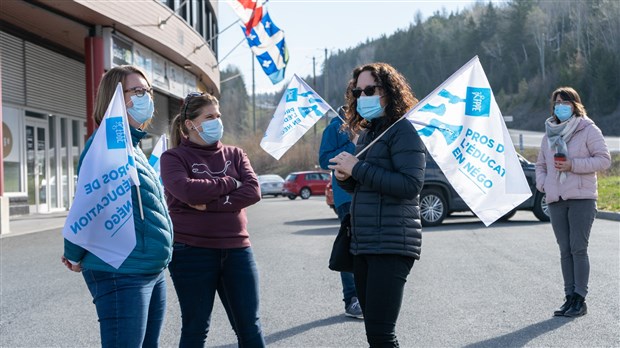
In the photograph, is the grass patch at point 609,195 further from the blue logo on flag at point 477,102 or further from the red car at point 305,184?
the red car at point 305,184

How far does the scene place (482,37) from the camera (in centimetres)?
11938

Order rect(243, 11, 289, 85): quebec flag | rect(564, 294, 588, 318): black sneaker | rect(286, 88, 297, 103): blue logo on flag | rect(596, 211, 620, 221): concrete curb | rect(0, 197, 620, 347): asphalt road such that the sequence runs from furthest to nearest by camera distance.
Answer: rect(243, 11, 289, 85): quebec flag < rect(596, 211, 620, 221): concrete curb < rect(286, 88, 297, 103): blue logo on flag < rect(564, 294, 588, 318): black sneaker < rect(0, 197, 620, 347): asphalt road

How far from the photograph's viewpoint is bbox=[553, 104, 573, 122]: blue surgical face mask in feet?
21.8

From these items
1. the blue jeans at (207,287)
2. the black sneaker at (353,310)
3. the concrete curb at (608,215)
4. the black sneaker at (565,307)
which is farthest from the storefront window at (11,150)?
the blue jeans at (207,287)

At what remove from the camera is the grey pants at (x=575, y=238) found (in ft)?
21.7

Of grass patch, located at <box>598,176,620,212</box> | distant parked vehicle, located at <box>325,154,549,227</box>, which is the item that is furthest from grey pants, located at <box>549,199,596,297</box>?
grass patch, located at <box>598,176,620,212</box>

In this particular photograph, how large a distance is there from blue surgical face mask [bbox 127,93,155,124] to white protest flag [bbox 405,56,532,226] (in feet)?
5.08

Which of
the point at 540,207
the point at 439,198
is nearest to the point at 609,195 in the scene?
the point at 540,207

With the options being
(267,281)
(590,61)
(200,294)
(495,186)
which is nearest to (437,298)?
(267,281)

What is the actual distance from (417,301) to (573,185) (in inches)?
73.9

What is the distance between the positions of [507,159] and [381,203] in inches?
42.6

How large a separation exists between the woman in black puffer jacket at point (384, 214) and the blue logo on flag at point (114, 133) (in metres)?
1.11

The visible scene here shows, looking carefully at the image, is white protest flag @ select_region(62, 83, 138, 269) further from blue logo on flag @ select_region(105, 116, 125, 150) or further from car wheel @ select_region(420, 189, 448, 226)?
car wheel @ select_region(420, 189, 448, 226)

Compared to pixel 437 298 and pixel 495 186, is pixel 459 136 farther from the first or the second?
pixel 437 298
